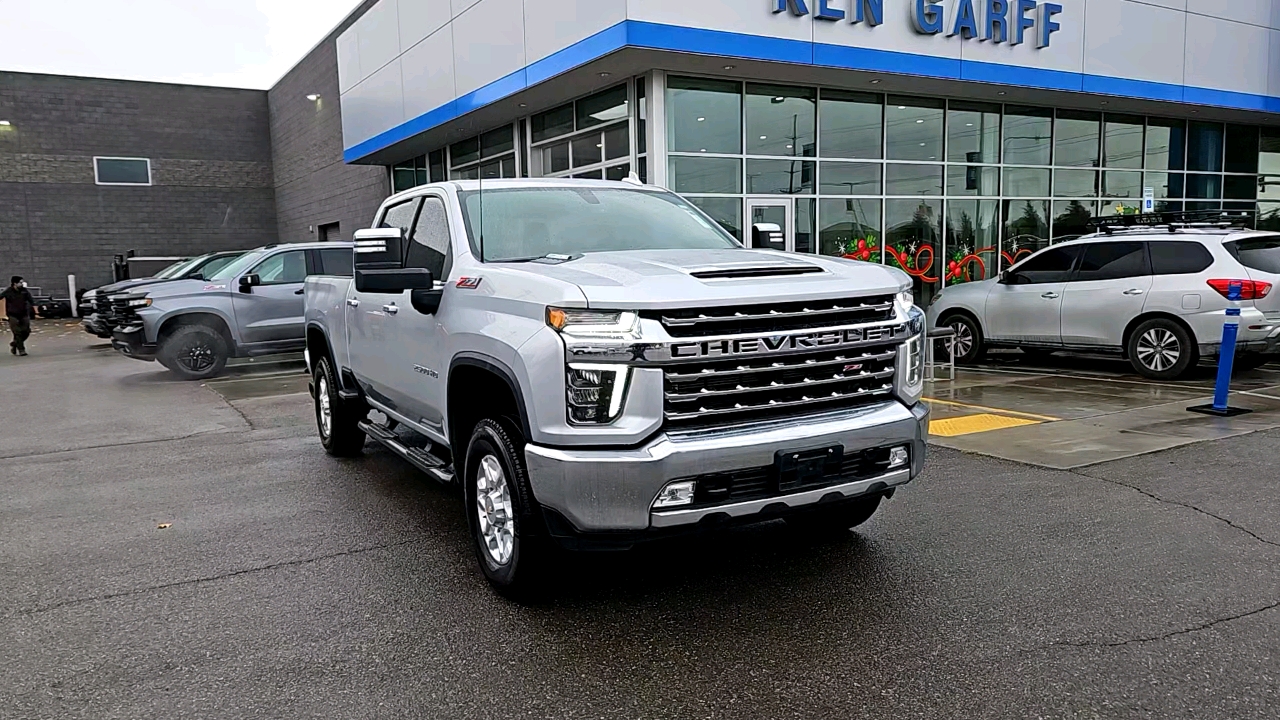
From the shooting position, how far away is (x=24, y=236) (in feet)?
106

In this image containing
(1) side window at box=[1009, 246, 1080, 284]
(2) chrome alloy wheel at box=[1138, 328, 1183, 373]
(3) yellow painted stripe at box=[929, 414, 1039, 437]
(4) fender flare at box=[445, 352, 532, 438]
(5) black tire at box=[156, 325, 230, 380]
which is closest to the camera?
(4) fender flare at box=[445, 352, 532, 438]

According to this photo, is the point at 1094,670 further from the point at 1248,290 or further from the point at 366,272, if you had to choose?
the point at 1248,290

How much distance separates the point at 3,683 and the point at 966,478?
5.72 m

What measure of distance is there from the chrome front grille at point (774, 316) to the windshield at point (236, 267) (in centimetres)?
1229

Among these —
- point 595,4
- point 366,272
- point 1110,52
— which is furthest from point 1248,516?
point 1110,52

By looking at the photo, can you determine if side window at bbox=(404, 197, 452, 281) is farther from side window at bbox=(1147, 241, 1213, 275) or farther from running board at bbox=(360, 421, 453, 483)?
side window at bbox=(1147, 241, 1213, 275)

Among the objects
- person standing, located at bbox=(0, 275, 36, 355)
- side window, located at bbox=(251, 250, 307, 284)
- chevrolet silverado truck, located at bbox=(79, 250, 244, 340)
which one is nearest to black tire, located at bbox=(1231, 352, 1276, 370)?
side window, located at bbox=(251, 250, 307, 284)

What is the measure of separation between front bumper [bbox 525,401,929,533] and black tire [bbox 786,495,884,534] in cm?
106

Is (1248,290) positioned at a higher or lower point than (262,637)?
higher

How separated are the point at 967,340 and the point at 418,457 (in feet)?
32.6

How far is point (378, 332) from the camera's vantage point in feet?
19.5

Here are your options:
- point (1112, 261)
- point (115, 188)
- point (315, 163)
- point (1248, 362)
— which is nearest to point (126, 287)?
point (1112, 261)

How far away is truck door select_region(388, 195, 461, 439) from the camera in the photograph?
4.91m

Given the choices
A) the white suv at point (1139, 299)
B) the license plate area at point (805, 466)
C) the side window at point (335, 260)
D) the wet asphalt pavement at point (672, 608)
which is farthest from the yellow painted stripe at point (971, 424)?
the side window at point (335, 260)
